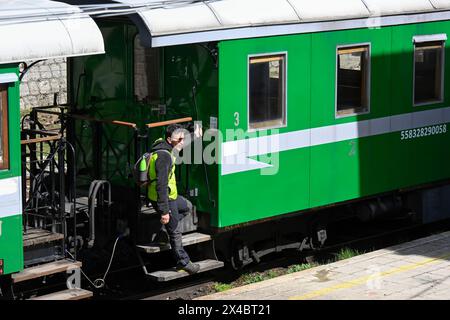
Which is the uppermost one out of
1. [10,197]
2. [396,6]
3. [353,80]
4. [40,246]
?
[396,6]

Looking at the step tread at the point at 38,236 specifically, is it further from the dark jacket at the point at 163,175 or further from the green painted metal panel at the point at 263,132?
the green painted metal panel at the point at 263,132

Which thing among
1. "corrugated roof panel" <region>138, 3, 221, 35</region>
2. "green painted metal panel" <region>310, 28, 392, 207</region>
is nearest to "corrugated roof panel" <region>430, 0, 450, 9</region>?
"green painted metal panel" <region>310, 28, 392, 207</region>

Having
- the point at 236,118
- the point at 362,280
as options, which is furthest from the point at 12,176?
the point at 362,280

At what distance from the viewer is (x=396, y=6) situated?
12781 mm

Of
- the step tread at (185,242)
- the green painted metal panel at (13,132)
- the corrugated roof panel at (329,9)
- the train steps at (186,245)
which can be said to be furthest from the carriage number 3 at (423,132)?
the green painted metal panel at (13,132)

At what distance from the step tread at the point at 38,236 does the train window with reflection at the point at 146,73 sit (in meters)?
→ 2.11

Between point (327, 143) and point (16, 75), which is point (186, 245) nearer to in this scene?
point (327, 143)

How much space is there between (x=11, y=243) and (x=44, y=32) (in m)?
2.06

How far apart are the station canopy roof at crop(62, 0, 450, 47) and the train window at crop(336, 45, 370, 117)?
0.37 m

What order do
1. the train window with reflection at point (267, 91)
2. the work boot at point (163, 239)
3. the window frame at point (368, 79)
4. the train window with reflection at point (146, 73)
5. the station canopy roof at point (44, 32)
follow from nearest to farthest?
1. the station canopy roof at point (44, 32)
2. the work boot at point (163, 239)
3. the train window with reflection at point (267, 91)
4. the train window with reflection at point (146, 73)
5. the window frame at point (368, 79)

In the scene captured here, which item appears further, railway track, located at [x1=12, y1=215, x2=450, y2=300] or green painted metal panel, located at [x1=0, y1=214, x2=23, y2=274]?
railway track, located at [x1=12, y1=215, x2=450, y2=300]

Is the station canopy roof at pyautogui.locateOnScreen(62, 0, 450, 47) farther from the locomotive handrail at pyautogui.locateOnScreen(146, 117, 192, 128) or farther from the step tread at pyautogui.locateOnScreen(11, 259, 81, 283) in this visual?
the step tread at pyautogui.locateOnScreen(11, 259, 81, 283)

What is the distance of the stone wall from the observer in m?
21.3

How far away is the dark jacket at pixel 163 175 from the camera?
10625 millimetres
